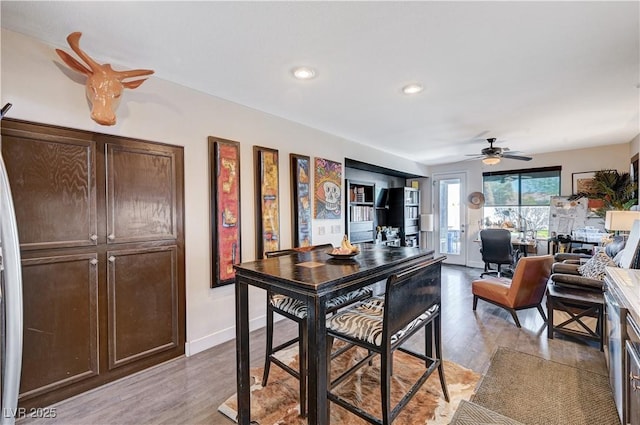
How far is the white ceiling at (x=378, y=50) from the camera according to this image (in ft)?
5.39

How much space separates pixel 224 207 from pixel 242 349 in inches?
59.7

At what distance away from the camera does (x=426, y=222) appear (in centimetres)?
690

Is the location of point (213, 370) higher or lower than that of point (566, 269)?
lower

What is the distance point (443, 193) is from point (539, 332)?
4.37 m

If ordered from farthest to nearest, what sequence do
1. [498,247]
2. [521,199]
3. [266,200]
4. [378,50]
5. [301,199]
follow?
[521,199]
[498,247]
[301,199]
[266,200]
[378,50]

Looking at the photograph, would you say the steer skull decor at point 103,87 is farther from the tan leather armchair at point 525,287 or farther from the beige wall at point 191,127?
the tan leather armchair at point 525,287

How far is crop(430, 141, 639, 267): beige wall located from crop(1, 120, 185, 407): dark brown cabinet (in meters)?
6.10

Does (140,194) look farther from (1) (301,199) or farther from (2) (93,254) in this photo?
(1) (301,199)

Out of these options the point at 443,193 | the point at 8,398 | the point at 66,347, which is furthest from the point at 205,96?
the point at 443,193

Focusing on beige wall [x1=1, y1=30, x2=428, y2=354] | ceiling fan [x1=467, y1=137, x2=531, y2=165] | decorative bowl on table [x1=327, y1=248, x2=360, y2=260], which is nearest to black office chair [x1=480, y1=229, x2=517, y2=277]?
ceiling fan [x1=467, y1=137, x2=531, y2=165]

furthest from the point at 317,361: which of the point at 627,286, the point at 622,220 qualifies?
the point at 622,220

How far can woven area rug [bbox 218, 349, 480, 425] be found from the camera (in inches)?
71.5

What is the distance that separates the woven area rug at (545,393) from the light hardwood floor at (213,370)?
0.16m

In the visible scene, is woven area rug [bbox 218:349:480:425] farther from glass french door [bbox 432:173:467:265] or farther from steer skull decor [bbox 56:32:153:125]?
glass french door [bbox 432:173:467:265]
